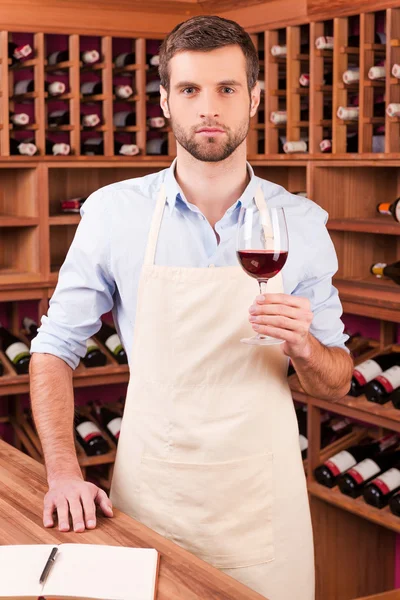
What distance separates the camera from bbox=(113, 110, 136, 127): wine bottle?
368 centimetres

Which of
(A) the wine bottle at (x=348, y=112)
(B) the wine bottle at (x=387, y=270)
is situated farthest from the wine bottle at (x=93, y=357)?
(A) the wine bottle at (x=348, y=112)

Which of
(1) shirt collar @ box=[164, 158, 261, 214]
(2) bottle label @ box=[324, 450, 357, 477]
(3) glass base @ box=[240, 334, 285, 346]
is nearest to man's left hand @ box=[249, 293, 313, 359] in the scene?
(3) glass base @ box=[240, 334, 285, 346]

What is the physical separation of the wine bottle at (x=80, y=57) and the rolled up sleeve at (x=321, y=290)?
1902 mm

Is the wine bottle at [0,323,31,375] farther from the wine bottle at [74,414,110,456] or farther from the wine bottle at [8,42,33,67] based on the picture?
the wine bottle at [8,42,33,67]

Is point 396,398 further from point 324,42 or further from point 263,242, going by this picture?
point 263,242

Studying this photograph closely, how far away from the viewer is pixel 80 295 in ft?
5.99

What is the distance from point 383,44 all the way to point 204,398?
5.78 feet

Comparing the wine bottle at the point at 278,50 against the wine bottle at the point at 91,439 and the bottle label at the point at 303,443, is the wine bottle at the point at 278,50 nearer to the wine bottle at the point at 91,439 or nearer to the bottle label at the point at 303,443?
the bottle label at the point at 303,443

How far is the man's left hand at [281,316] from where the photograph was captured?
4.66 feet

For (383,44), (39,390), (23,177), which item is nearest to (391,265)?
(383,44)

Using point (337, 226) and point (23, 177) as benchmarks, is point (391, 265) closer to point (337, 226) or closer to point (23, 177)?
point (337, 226)

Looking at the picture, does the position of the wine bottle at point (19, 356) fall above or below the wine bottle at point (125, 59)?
below

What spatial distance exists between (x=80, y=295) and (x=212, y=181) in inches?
14.2

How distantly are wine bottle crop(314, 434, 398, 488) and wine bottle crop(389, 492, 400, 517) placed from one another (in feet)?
0.92
